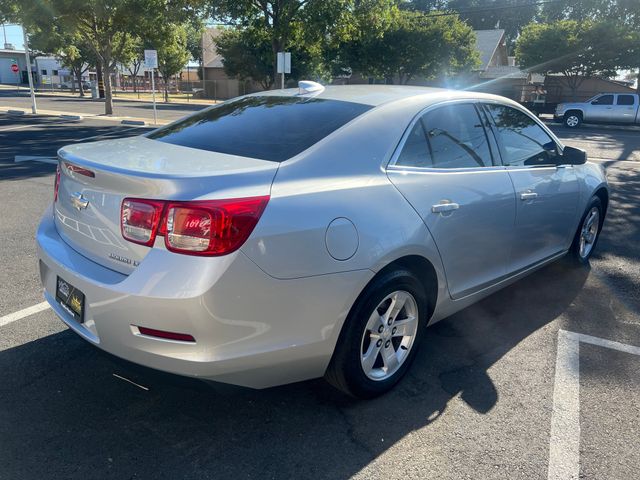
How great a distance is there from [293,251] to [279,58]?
676 inches

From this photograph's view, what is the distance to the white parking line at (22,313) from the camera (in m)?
3.81

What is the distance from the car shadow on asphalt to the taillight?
614 mm

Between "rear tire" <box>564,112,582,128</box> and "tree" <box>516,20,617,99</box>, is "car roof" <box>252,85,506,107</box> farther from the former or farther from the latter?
"tree" <box>516,20,617,99</box>

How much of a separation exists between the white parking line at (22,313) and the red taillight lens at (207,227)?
7.20 ft

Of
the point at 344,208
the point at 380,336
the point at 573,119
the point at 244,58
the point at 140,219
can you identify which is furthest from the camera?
the point at 244,58

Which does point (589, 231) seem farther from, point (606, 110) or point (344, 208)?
point (606, 110)

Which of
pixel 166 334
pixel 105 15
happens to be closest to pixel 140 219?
pixel 166 334

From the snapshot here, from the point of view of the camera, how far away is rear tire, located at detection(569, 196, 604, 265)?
5.09 m

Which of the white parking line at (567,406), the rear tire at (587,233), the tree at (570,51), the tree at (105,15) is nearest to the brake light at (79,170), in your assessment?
the white parking line at (567,406)

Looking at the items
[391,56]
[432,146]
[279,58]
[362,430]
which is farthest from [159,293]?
[391,56]

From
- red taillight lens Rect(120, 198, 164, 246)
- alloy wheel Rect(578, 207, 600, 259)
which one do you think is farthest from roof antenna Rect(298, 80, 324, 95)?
alloy wheel Rect(578, 207, 600, 259)

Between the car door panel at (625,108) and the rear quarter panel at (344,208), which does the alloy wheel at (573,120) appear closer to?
the car door panel at (625,108)

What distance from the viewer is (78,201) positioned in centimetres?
275

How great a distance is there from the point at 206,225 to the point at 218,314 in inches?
14.6
